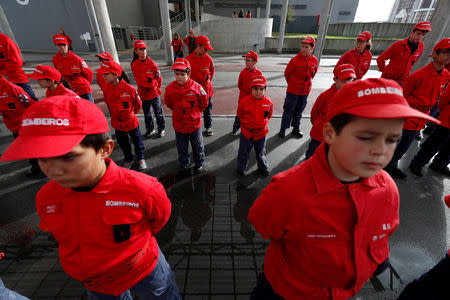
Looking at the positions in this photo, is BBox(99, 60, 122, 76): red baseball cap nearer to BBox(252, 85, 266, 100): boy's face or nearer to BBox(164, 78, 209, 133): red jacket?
BBox(164, 78, 209, 133): red jacket

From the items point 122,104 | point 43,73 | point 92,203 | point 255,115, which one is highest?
point 43,73

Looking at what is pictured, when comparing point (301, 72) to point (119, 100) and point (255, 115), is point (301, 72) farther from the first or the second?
point (119, 100)

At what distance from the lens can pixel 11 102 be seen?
3461 mm

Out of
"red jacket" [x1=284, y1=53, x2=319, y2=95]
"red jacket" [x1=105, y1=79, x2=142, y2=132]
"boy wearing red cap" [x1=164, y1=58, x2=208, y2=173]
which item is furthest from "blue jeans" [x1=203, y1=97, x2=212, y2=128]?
"red jacket" [x1=284, y1=53, x2=319, y2=95]

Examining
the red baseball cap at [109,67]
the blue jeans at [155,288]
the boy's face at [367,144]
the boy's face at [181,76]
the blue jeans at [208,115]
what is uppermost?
the boy's face at [367,144]

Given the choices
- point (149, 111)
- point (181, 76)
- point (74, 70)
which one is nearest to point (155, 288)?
point (181, 76)

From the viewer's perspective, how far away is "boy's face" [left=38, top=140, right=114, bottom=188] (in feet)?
3.45

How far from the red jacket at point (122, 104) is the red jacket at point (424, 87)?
465 cm

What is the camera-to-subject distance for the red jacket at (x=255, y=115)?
3.48 m

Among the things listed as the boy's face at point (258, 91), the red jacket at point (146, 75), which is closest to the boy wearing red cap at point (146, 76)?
the red jacket at point (146, 75)

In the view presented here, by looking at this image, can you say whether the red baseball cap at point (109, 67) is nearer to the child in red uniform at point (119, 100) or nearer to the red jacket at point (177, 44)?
the child in red uniform at point (119, 100)

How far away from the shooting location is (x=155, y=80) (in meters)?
5.03

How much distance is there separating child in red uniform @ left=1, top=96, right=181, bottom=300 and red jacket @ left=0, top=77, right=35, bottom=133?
3.35 metres

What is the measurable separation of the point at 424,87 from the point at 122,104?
4929mm
